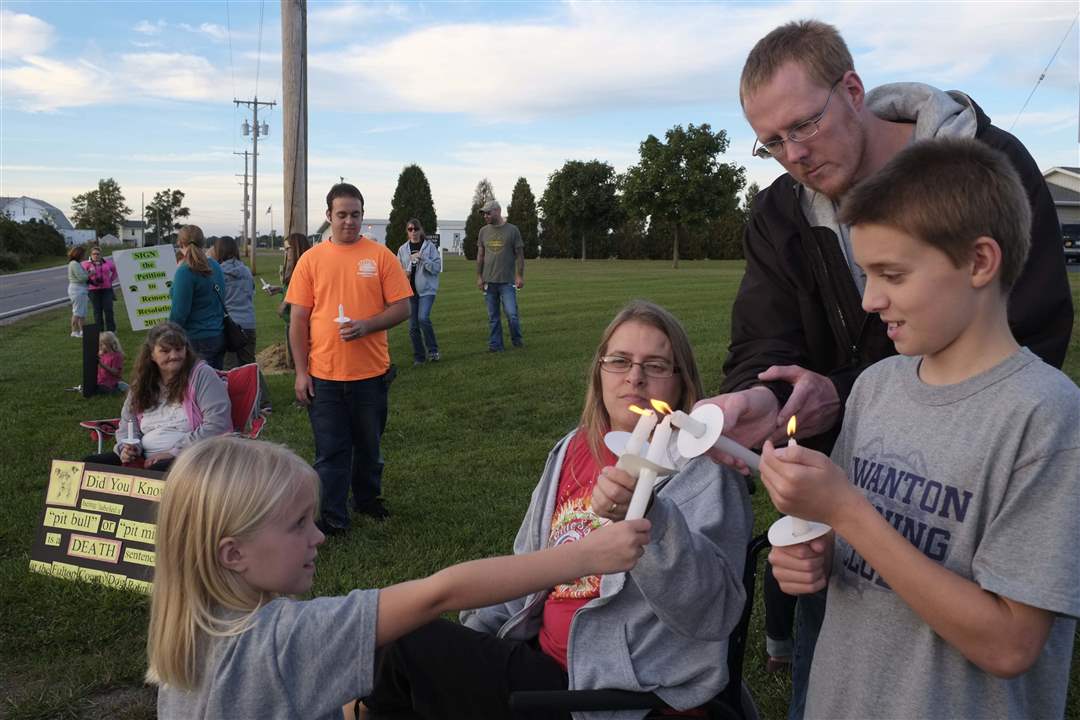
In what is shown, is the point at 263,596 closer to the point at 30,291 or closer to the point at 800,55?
the point at 800,55

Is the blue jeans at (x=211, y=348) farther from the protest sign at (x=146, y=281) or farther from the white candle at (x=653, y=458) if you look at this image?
the white candle at (x=653, y=458)

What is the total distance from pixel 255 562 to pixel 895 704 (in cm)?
139

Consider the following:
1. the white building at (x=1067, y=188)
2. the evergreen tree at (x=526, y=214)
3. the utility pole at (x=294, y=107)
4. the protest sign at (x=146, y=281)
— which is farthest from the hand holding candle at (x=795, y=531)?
the evergreen tree at (x=526, y=214)

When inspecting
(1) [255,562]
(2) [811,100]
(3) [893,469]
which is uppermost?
(2) [811,100]

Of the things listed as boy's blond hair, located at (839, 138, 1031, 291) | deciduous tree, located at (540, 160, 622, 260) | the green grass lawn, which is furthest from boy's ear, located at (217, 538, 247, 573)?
deciduous tree, located at (540, 160, 622, 260)

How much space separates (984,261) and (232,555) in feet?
5.47

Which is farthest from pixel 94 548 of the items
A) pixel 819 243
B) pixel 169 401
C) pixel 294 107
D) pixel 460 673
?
pixel 294 107

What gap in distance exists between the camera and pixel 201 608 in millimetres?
1938

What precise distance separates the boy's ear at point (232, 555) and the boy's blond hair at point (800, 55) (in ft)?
5.59

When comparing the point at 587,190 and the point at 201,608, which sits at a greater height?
the point at 587,190

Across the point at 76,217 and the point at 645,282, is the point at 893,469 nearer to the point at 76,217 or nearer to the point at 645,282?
the point at 645,282

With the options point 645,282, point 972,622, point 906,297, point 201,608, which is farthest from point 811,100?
point 645,282

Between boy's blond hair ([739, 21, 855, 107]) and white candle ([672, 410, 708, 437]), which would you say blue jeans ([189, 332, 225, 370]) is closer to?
boy's blond hair ([739, 21, 855, 107])

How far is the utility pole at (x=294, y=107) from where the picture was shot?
1133 centimetres
